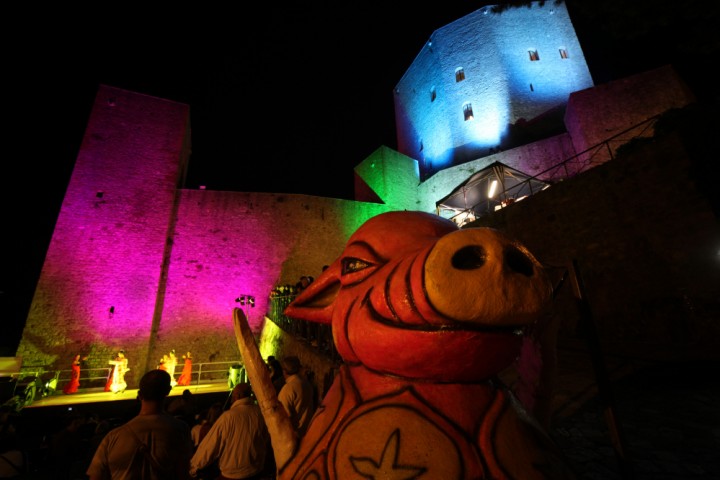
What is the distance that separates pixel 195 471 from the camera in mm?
2674

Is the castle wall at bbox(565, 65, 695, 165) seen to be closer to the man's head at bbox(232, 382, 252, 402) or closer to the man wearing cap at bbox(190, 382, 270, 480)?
the man's head at bbox(232, 382, 252, 402)

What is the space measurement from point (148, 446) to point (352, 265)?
232 cm

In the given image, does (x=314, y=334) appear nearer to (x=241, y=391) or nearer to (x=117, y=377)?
(x=241, y=391)

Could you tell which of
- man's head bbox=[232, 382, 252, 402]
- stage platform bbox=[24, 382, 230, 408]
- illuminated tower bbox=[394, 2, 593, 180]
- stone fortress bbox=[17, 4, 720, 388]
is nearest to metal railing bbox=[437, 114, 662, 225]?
stone fortress bbox=[17, 4, 720, 388]

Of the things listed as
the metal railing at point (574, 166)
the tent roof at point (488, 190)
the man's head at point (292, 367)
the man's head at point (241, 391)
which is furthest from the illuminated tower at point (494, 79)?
the man's head at point (241, 391)

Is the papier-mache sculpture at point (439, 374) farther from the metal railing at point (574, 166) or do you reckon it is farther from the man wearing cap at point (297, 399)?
the metal railing at point (574, 166)

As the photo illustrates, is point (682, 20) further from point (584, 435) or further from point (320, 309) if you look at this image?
point (320, 309)

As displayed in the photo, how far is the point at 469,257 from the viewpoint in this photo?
2.53ft

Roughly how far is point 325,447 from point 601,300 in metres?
7.43

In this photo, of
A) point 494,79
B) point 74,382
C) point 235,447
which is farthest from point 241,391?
point 494,79

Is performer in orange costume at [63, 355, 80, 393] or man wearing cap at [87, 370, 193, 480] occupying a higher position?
man wearing cap at [87, 370, 193, 480]

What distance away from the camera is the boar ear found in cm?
128

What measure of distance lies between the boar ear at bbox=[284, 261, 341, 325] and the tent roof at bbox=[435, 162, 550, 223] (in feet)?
35.8

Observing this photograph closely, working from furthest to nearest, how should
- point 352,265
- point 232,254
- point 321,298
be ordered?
point 232,254, point 321,298, point 352,265
